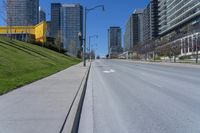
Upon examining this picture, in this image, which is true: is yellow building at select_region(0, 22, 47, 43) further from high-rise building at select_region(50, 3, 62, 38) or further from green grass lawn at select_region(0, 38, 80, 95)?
green grass lawn at select_region(0, 38, 80, 95)

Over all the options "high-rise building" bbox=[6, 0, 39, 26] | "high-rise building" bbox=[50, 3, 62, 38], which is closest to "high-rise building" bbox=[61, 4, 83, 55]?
"high-rise building" bbox=[50, 3, 62, 38]

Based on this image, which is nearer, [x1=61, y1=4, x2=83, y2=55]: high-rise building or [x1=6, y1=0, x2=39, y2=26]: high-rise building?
[x1=6, y1=0, x2=39, y2=26]: high-rise building

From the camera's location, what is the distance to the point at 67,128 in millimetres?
7828

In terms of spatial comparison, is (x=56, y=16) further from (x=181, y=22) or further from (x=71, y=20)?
(x=181, y=22)

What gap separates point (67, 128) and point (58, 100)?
469cm

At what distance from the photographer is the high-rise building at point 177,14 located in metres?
137

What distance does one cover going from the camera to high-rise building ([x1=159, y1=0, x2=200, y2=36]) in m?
137

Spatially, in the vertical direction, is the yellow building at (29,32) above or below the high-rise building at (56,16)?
below

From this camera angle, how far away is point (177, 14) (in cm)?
16125

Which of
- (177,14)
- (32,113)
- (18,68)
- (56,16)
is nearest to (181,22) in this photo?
(177,14)

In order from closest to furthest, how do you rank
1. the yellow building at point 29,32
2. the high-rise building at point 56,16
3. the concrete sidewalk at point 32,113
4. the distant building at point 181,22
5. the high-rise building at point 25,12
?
the concrete sidewalk at point 32,113
the high-rise building at point 25,12
the yellow building at point 29,32
the distant building at point 181,22
the high-rise building at point 56,16

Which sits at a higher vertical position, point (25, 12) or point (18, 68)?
point (25, 12)

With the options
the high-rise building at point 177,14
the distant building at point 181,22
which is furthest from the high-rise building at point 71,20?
the high-rise building at point 177,14

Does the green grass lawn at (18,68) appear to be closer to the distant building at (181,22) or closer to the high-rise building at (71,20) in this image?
the high-rise building at (71,20)
